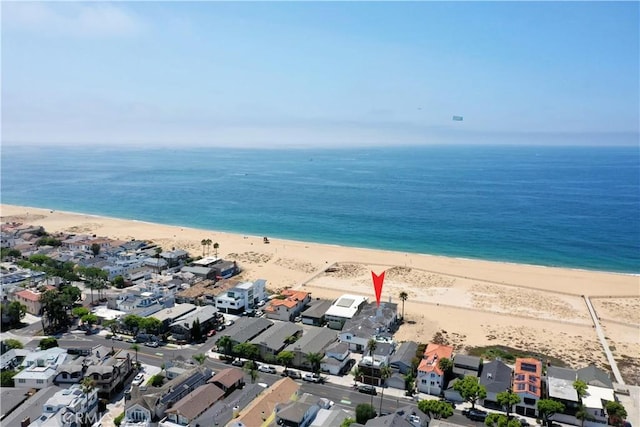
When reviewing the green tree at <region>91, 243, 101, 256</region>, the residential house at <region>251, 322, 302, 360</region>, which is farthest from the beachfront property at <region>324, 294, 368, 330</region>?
the green tree at <region>91, 243, 101, 256</region>

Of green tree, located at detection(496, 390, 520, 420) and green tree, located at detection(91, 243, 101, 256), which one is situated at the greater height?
green tree, located at detection(496, 390, 520, 420)

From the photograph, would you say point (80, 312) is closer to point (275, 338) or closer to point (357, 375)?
point (275, 338)

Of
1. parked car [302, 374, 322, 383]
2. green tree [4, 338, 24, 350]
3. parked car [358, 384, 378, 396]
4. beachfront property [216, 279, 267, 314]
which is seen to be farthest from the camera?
beachfront property [216, 279, 267, 314]

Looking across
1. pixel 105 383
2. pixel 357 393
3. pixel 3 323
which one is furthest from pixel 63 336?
pixel 357 393

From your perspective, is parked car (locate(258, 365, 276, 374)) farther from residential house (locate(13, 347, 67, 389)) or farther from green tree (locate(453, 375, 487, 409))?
residential house (locate(13, 347, 67, 389))

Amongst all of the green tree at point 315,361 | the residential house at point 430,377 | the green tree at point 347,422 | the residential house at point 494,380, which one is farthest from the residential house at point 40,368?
the residential house at point 494,380

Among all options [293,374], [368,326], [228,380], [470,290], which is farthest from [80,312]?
[470,290]

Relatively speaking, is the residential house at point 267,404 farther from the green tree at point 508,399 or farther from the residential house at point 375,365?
the green tree at point 508,399
